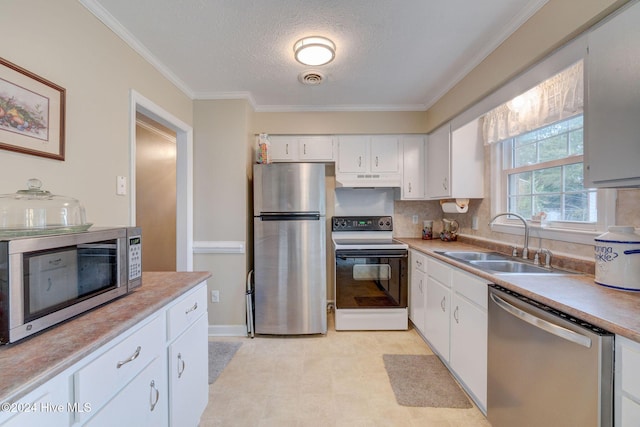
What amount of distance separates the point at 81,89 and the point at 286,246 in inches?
71.8

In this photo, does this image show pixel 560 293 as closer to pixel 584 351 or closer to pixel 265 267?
pixel 584 351

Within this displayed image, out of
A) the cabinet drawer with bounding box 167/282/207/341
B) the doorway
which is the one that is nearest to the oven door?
the cabinet drawer with bounding box 167/282/207/341

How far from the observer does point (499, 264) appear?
6.59ft

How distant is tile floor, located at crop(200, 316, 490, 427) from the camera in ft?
5.24

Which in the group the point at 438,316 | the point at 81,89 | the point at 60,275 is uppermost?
the point at 81,89

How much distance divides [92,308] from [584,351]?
181 centimetres

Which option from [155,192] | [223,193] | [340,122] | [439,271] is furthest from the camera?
[155,192]

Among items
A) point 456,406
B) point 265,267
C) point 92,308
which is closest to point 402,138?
point 265,267

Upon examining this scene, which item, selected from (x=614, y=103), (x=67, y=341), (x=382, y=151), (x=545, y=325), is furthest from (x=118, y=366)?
(x=382, y=151)

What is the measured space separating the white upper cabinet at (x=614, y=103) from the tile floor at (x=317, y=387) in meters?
1.56

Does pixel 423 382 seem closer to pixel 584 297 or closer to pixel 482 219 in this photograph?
pixel 584 297

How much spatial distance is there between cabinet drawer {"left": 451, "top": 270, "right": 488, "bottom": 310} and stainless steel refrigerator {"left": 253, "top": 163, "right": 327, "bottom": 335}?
1.28 meters

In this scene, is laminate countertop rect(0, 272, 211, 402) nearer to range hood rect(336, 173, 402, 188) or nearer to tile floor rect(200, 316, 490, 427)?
tile floor rect(200, 316, 490, 427)

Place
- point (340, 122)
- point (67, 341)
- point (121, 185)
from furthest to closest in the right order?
1. point (340, 122)
2. point (121, 185)
3. point (67, 341)
